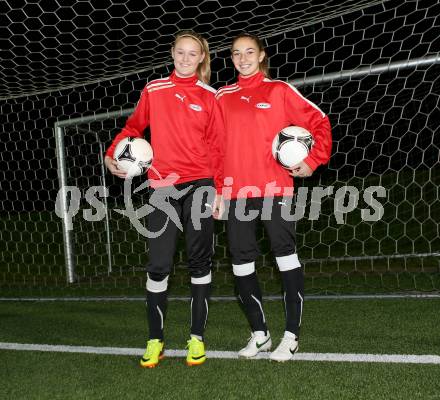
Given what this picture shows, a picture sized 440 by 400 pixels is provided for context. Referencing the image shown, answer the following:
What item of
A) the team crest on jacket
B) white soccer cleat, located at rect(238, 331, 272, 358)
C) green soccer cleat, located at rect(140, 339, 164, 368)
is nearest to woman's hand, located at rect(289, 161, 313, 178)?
the team crest on jacket

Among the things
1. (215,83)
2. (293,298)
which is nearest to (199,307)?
(293,298)

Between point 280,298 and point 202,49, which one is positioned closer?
point 202,49

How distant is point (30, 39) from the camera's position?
413 cm

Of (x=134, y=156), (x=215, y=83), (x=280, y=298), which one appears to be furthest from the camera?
(x=215, y=83)

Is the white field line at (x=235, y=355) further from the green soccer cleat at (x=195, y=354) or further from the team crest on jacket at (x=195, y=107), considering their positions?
the team crest on jacket at (x=195, y=107)

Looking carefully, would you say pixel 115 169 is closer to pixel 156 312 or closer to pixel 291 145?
pixel 156 312

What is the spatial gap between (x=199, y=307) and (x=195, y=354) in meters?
0.22

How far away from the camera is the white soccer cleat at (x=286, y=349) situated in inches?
87.4

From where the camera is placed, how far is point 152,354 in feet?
7.50

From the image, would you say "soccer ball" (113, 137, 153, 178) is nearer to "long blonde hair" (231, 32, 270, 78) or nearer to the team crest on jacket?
the team crest on jacket

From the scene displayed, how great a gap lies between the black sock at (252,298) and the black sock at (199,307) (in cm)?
17

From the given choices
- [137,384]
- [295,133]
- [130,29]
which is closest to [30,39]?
[130,29]

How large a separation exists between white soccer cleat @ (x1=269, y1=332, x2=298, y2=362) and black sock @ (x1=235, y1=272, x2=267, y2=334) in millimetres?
150

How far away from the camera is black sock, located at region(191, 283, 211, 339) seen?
2.37 metres
